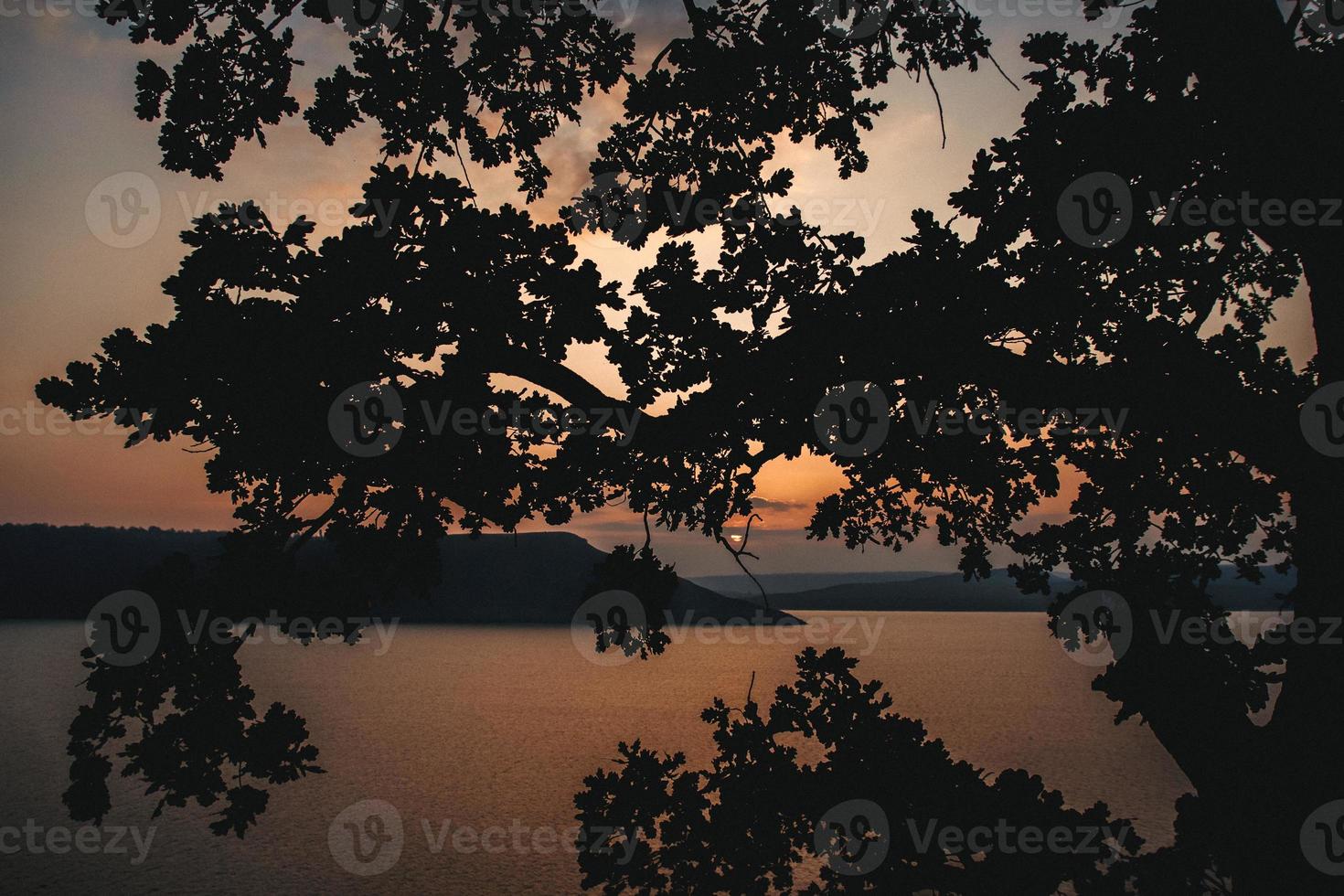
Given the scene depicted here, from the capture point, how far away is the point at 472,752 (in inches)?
1629

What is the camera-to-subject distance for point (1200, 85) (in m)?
4.60

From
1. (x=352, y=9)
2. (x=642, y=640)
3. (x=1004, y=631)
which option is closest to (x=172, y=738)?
(x=642, y=640)

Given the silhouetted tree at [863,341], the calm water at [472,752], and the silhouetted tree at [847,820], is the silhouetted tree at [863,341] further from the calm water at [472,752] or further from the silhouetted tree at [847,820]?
the calm water at [472,752]

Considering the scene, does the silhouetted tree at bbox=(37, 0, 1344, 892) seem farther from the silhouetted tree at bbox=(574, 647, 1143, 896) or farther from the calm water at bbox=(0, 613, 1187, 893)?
the calm water at bbox=(0, 613, 1187, 893)

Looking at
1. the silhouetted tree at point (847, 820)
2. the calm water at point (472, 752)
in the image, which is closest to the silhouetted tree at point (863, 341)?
the silhouetted tree at point (847, 820)

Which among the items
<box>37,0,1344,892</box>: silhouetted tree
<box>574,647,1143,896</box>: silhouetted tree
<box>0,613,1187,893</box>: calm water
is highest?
<box>37,0,1344,892</box>: silhouetted tree

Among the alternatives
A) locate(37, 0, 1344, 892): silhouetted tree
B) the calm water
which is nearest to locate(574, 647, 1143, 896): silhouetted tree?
locate(37, 0, 1344, 892): silhouetted tree

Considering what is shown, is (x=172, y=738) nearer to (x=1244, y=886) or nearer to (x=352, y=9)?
(x=352, y=9)

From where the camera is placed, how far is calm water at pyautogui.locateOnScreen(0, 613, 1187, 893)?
24.6 metres

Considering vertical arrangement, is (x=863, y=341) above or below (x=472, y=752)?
above

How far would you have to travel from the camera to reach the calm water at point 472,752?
24578 millimetres

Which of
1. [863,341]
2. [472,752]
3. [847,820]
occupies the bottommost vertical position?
[472,752]

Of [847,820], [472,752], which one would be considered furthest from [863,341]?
[472,752]

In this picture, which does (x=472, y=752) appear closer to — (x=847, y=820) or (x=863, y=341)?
(x=847, y=820)
